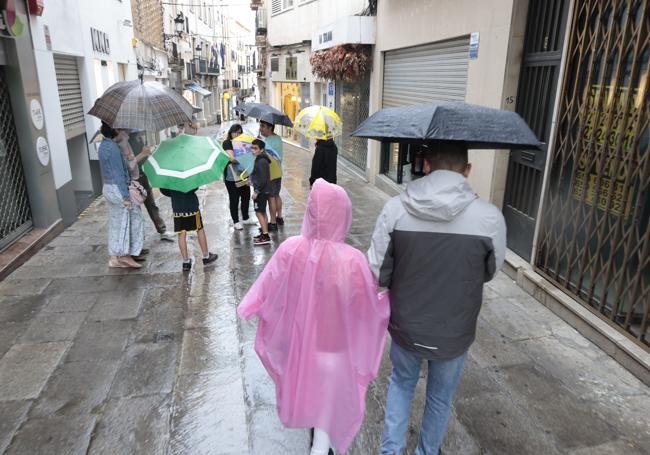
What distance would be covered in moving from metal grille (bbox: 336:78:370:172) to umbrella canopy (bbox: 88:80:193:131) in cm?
680

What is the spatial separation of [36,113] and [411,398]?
21.8ft

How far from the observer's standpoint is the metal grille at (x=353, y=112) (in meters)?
12.0

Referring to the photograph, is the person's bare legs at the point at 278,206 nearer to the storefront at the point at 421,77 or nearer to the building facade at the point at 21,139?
the storefront at the point at 421,77

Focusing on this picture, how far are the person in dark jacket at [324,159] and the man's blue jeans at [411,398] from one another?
4.56m

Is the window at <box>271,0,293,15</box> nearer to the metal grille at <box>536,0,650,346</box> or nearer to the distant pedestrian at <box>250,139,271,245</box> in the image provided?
the distant pedestrian at <box>250,139,271,245</box>

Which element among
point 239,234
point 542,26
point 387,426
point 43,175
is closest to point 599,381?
point 387,426

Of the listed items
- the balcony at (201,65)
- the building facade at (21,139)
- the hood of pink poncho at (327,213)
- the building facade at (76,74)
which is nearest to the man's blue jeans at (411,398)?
the hood of pink poncho at (327,213)

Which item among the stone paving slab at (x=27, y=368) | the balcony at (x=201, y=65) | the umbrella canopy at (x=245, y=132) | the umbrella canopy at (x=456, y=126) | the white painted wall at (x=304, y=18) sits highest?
the white painted wall at (x=304, y=18)

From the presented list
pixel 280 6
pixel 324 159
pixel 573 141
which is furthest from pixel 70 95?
pixel 280 6

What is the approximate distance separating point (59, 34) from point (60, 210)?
121 inches

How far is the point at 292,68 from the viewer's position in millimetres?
18516

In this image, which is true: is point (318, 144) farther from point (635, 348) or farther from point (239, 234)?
point (635, 348)

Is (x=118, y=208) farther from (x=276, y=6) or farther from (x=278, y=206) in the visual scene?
(x=276, y=6)

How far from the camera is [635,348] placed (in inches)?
147
